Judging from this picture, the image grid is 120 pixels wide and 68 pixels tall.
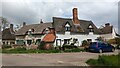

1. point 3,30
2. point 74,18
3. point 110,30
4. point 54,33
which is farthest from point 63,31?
point 3,30

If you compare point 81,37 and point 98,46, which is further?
point 81,37

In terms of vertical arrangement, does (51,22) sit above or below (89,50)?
above

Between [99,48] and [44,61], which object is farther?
[99,48]

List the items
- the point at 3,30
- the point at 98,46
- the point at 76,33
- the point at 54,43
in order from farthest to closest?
1. the point at 3,30
2. the point at 76,33
3. the point at 54,43
4. the point at 98,46

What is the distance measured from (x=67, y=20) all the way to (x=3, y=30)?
28.3 metres

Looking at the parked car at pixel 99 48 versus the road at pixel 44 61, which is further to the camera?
the parked car at pixel 99 48

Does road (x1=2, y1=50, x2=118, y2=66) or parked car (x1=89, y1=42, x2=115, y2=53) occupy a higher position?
parked car (x1=89, y1=42, x2=115, y2=53)

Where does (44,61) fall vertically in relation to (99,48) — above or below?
below

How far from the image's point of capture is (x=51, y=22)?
55.8 m

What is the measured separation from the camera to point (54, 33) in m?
51.4

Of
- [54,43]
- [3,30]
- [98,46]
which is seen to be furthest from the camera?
[3,30]

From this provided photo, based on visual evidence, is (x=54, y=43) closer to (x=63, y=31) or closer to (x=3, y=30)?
(x=63, y=31)

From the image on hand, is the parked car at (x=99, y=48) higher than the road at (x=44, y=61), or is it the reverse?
the parked car at (x=99, y=48)

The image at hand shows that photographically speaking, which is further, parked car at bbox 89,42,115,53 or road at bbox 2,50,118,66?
parked car at bbox 89,42,115,53
